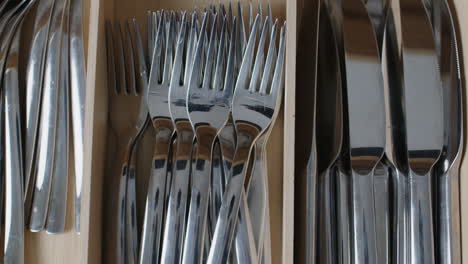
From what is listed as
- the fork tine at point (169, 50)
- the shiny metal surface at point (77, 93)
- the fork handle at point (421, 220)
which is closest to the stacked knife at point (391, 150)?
the fork handle at point (421, 220)

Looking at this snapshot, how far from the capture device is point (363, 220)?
640 millimetres

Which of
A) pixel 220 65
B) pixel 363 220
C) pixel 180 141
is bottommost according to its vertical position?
pixel 363 220

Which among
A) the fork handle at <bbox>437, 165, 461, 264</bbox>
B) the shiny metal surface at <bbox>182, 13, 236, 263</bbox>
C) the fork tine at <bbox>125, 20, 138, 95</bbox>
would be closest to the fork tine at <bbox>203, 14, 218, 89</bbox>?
the shiny metal surface at <bbox>182, 13, 236, 263</bbox>

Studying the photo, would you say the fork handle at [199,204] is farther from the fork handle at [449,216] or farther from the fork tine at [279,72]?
the fork handle at [449,216]

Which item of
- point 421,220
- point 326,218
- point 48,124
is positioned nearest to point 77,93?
point 48,124

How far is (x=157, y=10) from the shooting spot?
758mm

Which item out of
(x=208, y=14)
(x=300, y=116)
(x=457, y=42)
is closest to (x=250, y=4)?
(x=208, y=14)

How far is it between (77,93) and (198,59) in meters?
0.18

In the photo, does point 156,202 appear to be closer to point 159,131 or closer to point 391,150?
point 159,131

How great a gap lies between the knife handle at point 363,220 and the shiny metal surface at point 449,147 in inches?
3.5

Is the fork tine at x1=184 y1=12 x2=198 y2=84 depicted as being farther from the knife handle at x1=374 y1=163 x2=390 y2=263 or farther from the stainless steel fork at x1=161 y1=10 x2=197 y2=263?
the knife handle at x1=374 y1=163 x2=390 y2=263

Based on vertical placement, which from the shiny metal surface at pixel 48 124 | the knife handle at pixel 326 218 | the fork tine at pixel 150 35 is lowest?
the knife handle at pixel 326 218

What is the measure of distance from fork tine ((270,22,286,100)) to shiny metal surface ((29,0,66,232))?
308 mm

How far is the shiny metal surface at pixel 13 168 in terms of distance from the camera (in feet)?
2.22
